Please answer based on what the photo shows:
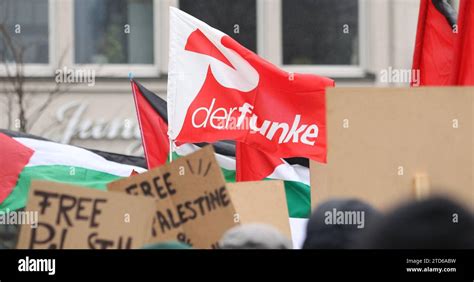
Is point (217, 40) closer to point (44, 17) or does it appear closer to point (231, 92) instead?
point (231, 92)

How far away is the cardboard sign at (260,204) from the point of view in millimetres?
6223

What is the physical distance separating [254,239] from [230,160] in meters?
5.78

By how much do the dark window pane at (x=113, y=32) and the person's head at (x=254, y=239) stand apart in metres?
13.1

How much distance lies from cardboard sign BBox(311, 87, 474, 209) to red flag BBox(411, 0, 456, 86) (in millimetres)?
2168

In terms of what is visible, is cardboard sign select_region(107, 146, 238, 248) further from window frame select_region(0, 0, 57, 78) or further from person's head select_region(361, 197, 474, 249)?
window frame select_region(0, 0, 57, 78)

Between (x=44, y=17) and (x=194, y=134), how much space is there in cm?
905

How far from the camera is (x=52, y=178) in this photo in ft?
30.0

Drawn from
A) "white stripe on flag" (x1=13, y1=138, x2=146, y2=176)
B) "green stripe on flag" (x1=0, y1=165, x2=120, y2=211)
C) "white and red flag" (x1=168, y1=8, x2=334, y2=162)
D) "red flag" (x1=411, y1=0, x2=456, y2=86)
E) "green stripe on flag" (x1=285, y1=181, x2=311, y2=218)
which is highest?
"red flag" (x1=411, y1=0, x2=456, y2=86)

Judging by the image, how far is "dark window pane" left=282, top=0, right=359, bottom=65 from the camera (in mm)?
16766

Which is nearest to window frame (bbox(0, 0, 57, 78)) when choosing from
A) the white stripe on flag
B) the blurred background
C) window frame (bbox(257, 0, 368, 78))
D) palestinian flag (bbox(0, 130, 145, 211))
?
the blurred background

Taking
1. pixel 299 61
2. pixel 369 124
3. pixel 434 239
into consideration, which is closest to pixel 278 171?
pixel 369 124

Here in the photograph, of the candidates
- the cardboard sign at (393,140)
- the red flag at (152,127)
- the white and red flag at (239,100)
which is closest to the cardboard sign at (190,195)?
the cardboard sign at (393,140)

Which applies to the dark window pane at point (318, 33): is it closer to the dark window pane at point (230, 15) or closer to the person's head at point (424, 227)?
the dark window pane at point (230, 15)

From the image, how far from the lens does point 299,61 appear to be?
16.8m
